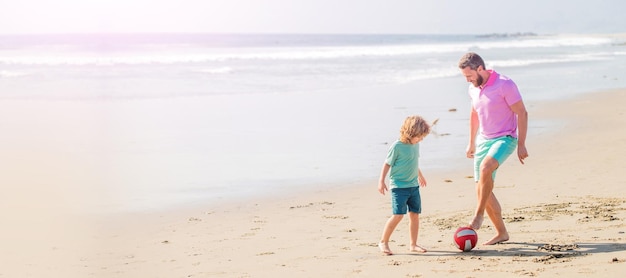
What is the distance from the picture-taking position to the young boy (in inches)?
232

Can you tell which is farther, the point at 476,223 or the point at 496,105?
the point at 476,223

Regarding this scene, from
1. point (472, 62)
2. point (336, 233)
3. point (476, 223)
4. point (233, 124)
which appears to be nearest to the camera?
point (472, 62)

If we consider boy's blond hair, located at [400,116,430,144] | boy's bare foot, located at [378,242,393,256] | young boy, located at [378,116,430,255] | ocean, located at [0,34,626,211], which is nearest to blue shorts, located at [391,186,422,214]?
young boy, located at [378,116,430,255]

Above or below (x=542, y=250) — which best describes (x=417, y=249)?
above

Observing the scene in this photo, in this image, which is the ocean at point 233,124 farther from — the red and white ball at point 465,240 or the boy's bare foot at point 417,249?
the red and white ball at point 465,240

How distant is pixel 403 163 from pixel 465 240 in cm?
74

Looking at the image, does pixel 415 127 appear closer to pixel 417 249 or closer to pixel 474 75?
pixel 474 75

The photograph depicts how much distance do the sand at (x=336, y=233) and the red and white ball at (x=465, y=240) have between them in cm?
5

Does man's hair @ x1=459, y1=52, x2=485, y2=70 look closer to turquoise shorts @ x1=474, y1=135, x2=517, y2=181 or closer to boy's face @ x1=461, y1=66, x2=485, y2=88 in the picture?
boy's face @ x1=461, y1=66, x2=485, y2=88

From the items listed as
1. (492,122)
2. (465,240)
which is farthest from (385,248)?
(492,122)

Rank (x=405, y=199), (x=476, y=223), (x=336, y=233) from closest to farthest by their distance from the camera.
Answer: (x=405, y=199) < (x=476, y=223) < (x=336, y=233)

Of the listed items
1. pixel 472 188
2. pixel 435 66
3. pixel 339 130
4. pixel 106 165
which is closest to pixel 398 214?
pixel 472 188

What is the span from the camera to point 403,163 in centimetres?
600

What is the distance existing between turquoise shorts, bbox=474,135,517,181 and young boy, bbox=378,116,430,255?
521mm
